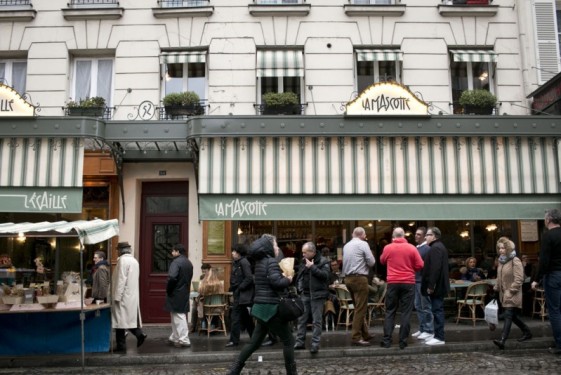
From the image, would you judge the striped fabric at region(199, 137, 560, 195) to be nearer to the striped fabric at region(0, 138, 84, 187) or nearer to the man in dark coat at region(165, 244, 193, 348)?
the man in dark coat at region(165, 244, 193, 348)

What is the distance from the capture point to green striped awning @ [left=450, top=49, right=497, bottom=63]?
13844 millimetres

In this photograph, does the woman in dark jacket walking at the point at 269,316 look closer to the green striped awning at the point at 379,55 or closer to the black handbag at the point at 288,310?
the black handbag at the point at 288,310

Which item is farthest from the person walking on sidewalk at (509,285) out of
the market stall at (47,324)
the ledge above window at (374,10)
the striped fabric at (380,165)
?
the ledge above window at (374,10)

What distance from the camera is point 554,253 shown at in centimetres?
897

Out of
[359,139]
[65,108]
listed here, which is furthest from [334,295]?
[65,108]

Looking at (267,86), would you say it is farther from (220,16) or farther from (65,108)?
(65,108)

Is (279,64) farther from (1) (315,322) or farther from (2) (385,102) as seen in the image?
(1) (315,322)

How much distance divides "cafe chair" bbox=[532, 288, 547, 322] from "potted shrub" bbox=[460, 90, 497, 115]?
429 cm

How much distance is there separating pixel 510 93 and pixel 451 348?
280 inches

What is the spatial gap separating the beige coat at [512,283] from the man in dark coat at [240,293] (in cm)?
435

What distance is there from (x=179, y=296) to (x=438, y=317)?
4.61m

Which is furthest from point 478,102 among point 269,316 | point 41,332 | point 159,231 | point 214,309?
point 41,332

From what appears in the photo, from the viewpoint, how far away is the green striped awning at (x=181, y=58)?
1389cm

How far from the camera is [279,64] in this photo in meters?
13.8
